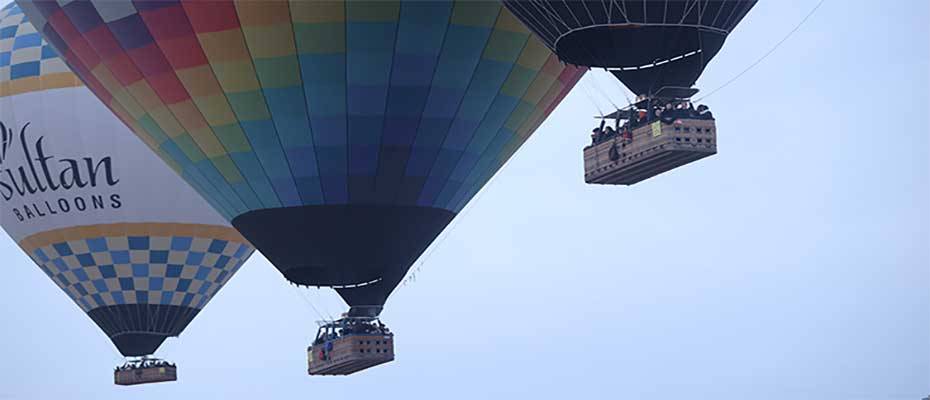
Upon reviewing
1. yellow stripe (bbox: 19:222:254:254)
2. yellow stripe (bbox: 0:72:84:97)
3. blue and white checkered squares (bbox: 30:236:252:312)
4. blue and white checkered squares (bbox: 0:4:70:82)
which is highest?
blue and white checkered squares (bbox: 0:4:70:82)

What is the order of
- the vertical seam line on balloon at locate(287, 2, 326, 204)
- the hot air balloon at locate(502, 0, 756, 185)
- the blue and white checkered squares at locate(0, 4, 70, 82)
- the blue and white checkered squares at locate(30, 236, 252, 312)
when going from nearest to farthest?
1. the hot air balloon at locate(502, 0, 756, 185)
2. the vertical seam line on balloon at locate(287, 2, 326, 204)
3. the blue and white checkered squares at locate(0, 4, 70, 82)
4. the blue and white checkered squares at locate(30, 236, 252, 312)

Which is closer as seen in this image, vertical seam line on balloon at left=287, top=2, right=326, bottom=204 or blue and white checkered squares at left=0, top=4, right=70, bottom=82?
vertical seam line on balloon at left=287, top=2, right=326, bottom=204

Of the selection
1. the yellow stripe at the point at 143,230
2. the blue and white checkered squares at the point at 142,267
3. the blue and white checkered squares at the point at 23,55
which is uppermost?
the blue and white checkered squares at the point at 23,55

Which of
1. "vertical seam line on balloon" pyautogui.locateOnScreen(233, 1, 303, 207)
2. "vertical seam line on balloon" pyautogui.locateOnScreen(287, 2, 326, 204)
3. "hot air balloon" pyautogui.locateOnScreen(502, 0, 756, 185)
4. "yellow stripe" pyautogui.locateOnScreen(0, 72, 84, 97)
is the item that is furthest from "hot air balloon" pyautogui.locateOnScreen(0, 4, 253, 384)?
"hot air balloon" pyautogui.locateOnScreen(502, 0, 756, 185)

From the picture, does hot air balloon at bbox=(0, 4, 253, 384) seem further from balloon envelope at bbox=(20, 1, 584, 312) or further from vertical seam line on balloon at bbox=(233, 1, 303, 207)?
vertical seam line on balloon at bbox=(233, 1, 303, 207)

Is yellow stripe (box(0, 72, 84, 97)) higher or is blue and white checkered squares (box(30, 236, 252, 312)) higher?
yellow stripe (box(0, 72, 84, 97))

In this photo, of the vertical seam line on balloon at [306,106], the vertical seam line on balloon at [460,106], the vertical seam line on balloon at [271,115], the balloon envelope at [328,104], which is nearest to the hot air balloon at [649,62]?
the vertical seam line on balloon at [460,106]

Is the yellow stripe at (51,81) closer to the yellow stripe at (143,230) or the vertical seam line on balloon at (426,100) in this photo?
the yellow stripe at (143,230)
